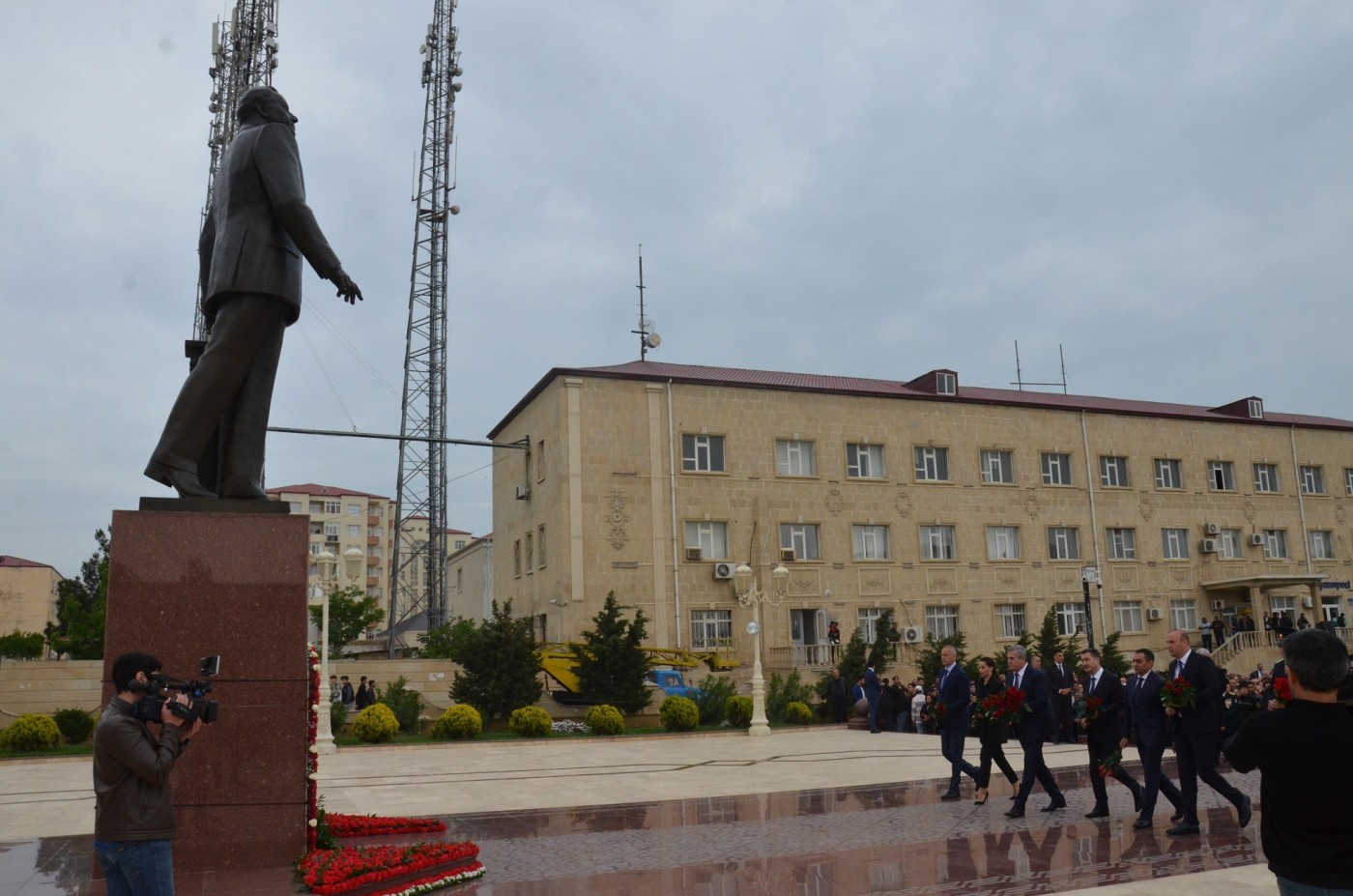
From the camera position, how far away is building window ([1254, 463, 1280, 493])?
45.4 meters

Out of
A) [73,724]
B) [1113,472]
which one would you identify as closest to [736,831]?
[73,724]

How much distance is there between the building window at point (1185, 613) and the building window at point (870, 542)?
13047 mm

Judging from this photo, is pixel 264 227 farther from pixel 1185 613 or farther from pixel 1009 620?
pixel 1185 613

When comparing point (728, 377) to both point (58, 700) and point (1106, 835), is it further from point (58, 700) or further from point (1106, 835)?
point (1106, 835)

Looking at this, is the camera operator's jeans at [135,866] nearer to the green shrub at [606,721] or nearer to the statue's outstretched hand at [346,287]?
the statue's outstretched hand at [346,287]

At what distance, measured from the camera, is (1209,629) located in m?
42.0

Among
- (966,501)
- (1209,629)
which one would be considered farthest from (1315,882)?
(1209,629)

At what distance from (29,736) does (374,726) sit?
6.89 m

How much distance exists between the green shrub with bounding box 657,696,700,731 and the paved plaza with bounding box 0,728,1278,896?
7.14 m

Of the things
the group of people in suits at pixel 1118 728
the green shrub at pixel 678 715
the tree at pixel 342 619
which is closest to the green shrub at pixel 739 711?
the green shrub at pixel 678 715

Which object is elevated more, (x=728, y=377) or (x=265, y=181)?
(x=728, y=377)

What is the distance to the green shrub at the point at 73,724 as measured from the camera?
78.5 feet

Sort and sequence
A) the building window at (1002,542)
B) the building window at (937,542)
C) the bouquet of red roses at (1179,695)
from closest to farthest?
the bouquet of red roses at (1179,695) → the building window at (937,542) → the building window at (1002,542)

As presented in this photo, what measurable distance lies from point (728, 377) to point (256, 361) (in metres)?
30.0
